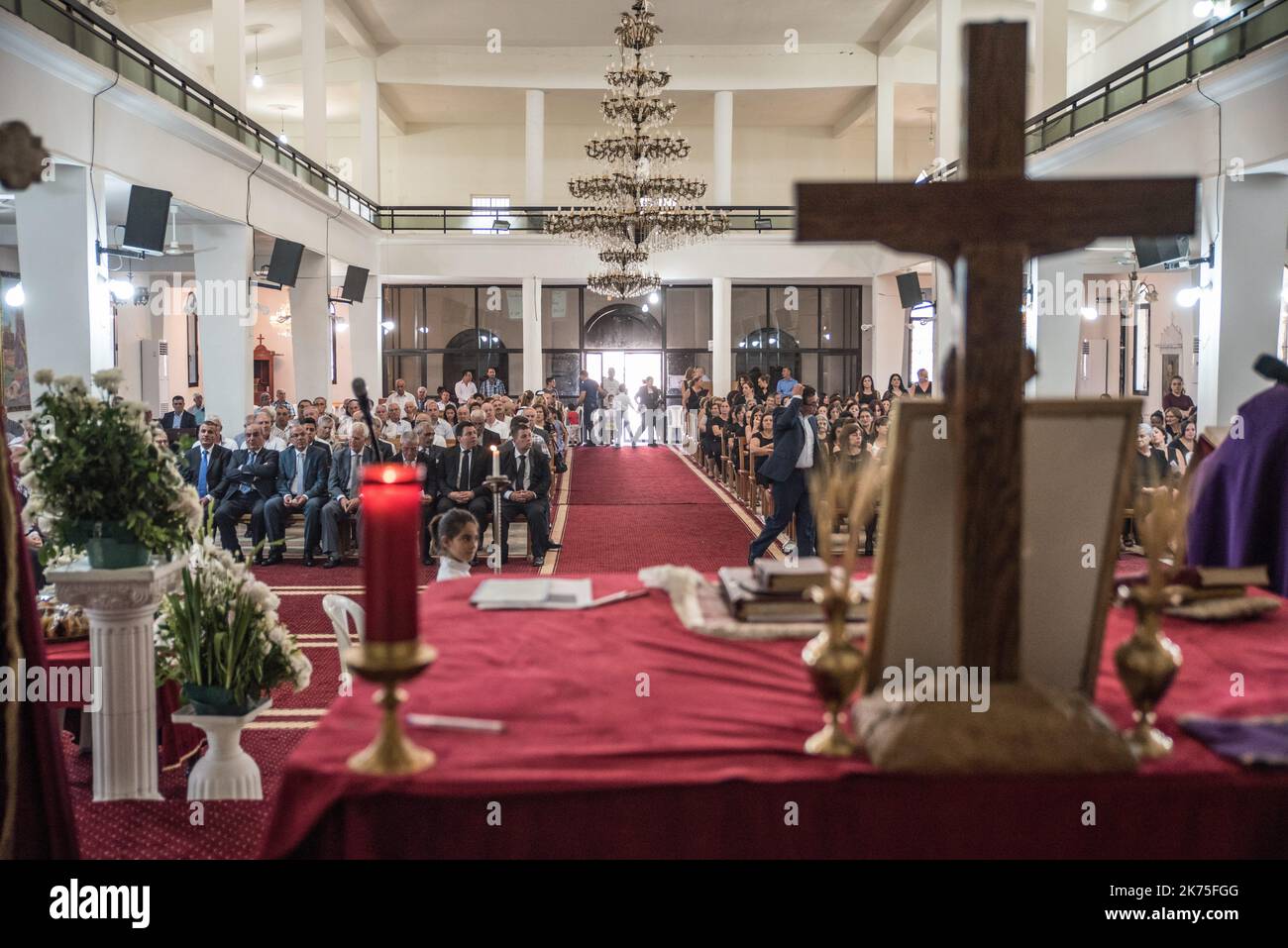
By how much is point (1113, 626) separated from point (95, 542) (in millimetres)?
2951

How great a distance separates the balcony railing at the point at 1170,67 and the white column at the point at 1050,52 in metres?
0.72

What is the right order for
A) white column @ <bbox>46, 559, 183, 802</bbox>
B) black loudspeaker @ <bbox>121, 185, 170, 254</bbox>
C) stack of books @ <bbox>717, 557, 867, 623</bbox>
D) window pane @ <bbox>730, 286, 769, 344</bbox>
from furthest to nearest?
window pane @ <bbox>730, 286, 769, 344</bbox> < black loudspeaker @ <bbox>121, 185, 170, 254</bbox> < white column @ <bbox>46, 559, 183, 802</bbox> < stack of books @ <bbox>717, 557, 867, 623</bbox>

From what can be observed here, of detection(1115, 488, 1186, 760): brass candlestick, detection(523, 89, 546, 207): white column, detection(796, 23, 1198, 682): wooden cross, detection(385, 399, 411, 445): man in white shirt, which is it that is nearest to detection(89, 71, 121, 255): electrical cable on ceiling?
detection(385, 399, 411, 445): man in white shirt

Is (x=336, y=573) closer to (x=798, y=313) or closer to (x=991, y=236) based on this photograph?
(x=991, y=236)

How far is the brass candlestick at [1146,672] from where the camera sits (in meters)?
1.69

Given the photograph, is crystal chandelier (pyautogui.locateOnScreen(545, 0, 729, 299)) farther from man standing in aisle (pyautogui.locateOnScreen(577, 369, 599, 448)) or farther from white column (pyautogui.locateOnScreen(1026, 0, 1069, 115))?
A: man standing in aisle (pyautogui.locateOnScreen(577, 369, 599, 448))

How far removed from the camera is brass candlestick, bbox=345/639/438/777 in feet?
5.22

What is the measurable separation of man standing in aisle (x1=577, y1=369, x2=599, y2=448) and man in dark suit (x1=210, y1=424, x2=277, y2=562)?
13973 mm

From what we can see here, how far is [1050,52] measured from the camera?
48.7 ft

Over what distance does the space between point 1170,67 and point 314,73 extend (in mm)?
12769

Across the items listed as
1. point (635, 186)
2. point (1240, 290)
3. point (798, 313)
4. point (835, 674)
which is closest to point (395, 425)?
point (635, 186)
